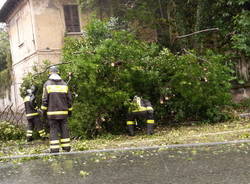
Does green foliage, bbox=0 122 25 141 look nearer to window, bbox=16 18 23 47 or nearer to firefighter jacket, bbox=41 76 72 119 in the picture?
firefighter jacket, bbox=41 76 72 119

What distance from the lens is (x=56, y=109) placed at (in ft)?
23.1

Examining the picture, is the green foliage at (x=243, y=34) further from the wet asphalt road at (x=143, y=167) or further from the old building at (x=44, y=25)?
the old building at (x=44, y=25)

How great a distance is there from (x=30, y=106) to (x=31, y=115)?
284 millimetres

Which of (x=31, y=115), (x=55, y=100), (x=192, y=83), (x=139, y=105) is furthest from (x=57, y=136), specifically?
(x=192, y=83)

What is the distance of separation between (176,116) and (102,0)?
7.95 m

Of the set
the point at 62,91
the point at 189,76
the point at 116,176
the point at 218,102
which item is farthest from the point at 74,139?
the point at 116,176

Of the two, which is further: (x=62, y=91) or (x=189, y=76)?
(x=189, y=76)

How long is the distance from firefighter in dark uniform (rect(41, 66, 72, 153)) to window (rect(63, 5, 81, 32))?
10.2 meters

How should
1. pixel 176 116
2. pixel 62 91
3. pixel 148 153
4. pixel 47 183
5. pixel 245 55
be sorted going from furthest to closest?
pixel 245 55 < pixel 176 116 < pixel 62 91 < pixel 148 153 < pixel 47 183

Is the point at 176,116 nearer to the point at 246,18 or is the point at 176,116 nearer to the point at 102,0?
the point at 246,18

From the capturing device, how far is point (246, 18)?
1131cm

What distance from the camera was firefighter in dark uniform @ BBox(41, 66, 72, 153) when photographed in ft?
23.0

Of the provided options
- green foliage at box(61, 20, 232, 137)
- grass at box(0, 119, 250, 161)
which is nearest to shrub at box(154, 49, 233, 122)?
green foliage at box(61, 20, 232, 137)

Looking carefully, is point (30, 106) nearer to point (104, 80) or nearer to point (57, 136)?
point (104, 80)
